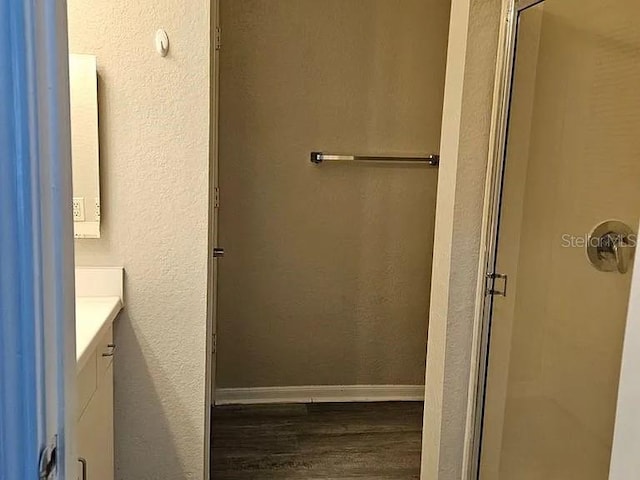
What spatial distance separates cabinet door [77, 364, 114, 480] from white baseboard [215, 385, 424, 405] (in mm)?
1272

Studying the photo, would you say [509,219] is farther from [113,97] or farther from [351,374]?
[351,374]

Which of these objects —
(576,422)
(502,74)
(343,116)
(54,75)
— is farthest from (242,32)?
(54,75)

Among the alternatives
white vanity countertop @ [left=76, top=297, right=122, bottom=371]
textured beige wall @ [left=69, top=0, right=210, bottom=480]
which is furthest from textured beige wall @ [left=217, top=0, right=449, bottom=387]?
Answer: white vanity countertop @ [left=76, top=297, right=122, bottom=371]

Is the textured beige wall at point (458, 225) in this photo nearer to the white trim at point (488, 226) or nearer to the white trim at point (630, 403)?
the white trim at point (488, 226)

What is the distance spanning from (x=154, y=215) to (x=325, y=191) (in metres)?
1.30

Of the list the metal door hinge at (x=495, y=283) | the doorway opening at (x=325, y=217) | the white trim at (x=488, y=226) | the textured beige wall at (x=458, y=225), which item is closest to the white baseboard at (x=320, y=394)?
the doorway opening at (x=325, y=217)

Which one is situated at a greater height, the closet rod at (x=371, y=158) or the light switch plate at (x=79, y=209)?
the closet rod at (x=371, y=158)

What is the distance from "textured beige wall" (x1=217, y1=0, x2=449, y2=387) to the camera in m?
2.91

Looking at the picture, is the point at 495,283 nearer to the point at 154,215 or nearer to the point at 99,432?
the point at 154,215

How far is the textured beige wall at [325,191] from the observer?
9.56ft

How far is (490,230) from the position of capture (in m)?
1.90

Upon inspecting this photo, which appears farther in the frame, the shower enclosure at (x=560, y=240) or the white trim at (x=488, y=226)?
the white trim at (x=488, y=226)

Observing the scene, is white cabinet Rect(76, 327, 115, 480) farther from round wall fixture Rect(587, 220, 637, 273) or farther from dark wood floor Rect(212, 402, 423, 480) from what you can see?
round wall fixture Rect(587, 220, 637, 273)

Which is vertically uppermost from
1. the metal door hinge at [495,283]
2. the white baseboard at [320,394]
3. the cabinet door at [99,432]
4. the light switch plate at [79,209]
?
the light switch plate at [79,209]
